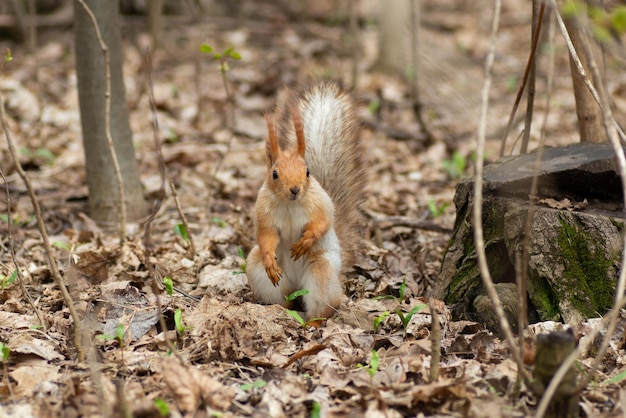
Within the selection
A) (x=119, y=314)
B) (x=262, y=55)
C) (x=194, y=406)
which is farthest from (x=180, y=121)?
(x=194, y=406)

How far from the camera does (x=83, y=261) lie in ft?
14.4

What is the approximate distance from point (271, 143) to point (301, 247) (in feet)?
1.99

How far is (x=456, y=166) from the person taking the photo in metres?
6.91

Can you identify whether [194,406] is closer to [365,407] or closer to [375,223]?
[365,407]

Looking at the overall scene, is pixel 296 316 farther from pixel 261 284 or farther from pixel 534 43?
pixel 534 43

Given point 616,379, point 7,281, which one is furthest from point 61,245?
point 616,379

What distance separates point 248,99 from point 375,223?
4.08 m

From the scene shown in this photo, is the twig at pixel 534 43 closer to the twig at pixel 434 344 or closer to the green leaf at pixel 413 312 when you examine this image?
the green leaf at pixel 413 312

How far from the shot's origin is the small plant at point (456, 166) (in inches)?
271

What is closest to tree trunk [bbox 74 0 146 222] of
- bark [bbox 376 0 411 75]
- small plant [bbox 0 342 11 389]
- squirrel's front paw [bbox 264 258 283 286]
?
squirrel's front paw [bbox 264 258 283 286]

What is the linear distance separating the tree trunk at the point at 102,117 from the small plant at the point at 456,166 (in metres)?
3.10

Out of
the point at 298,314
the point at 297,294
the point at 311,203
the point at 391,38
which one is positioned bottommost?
the point at 298,314

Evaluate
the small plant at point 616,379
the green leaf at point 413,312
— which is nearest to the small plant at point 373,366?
the green leaf at point 413,312

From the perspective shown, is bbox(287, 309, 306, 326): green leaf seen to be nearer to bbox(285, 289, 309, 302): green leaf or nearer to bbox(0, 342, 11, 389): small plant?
bbox(285, 289, 309, 302): green leaf
